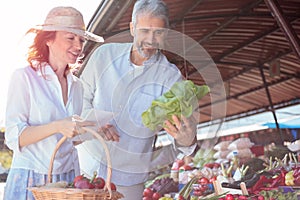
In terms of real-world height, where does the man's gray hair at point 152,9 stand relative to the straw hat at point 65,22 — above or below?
above

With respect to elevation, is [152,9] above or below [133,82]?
above

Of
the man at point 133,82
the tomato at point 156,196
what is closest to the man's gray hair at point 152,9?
the man at point 133,82

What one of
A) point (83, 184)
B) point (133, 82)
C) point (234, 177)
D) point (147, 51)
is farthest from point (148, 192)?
point (83, 184)

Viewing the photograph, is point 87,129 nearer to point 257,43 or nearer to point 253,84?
point 257,43

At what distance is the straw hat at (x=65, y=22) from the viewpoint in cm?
230

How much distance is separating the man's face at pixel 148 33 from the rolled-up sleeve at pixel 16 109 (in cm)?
54

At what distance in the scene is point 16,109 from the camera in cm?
210

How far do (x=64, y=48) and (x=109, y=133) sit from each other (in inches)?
16.0

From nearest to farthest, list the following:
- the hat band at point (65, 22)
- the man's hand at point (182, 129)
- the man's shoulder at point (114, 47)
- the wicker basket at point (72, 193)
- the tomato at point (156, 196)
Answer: the wicker basket at point (72, 193)
the man's hand at point (182, 129)
the hat band at point (65, 22)
the man's shoulder at point (114, 47)
the tomato at point (156, 196)

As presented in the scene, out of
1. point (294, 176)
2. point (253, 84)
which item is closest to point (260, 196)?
point (294, 176)

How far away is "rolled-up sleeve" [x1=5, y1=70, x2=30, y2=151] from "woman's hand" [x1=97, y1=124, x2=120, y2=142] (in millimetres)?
329

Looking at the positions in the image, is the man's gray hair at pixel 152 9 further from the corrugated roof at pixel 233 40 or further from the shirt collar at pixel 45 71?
the shirt collar at pixel 45 71

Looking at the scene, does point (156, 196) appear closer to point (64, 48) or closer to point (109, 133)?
point (109, 133)

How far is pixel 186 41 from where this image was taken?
261cm
